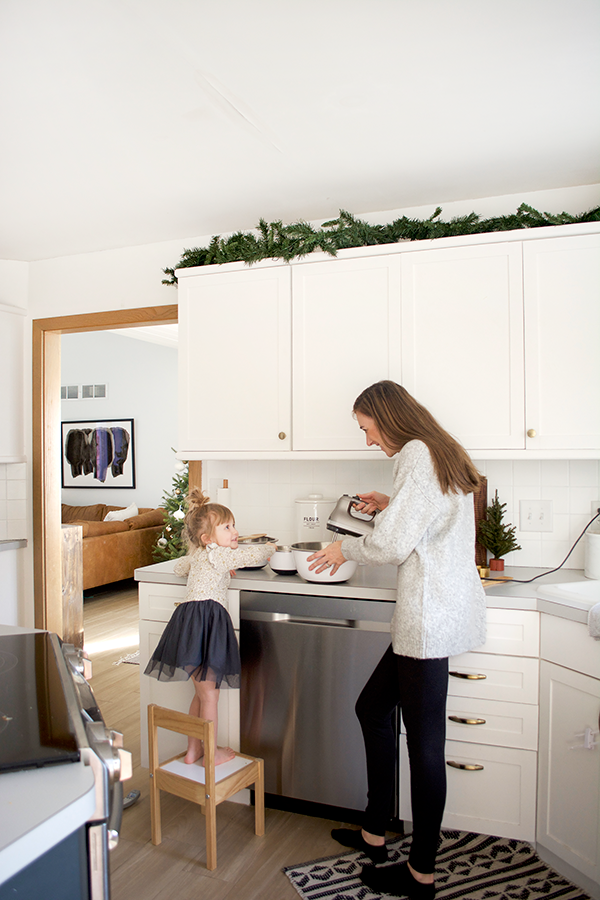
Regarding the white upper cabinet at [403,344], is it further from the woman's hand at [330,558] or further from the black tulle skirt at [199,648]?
the black tulle skirt at [199,648]

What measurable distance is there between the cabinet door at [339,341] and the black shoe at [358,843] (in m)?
1.39

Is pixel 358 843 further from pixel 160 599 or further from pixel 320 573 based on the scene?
pixel 160 599

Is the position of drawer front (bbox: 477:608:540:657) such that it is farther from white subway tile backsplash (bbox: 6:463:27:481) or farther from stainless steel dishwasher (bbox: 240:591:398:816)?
white subway tile backsplash (bbox: 6:463:27:481)

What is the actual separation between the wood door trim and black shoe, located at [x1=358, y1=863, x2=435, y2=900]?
7.76 ft

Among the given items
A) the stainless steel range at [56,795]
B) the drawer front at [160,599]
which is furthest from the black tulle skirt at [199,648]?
the stainless steel range at [56,795]

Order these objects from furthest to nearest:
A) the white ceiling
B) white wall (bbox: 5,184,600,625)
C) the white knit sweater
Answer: white wall (bbox: 5,184,600,625), the white knit sweater, the white ceiling

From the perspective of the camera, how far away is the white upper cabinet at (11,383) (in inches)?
139

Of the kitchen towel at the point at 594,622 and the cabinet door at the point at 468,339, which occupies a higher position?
the cabinet door at the point at 468,339

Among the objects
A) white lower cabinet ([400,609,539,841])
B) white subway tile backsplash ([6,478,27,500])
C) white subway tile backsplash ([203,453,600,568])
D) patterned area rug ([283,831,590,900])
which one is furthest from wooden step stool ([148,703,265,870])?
white subway tile backsplash ([6,478,27,500])

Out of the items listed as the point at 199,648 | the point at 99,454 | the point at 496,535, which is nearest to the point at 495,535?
the point at 496,535

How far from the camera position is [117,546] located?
6.13m

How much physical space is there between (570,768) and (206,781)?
1.14 metres

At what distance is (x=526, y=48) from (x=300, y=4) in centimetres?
64

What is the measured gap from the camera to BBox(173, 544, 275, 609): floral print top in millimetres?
2324
